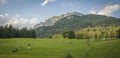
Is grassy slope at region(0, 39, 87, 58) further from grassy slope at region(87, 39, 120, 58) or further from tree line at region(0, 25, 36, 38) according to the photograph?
tree line at region(0, 25, 36, 38)

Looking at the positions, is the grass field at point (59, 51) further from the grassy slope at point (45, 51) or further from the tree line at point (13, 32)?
the tree line at point (13, 32)

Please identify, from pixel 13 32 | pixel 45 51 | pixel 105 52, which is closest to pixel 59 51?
pixel 45 51

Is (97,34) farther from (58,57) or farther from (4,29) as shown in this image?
(58,57)

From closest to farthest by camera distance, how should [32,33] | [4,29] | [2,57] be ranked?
1. [2,57]
2. [4,29]
3. [32,33]

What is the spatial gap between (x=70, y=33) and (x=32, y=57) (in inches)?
3857

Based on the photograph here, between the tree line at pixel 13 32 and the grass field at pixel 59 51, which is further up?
the tree line at pixel 13 32

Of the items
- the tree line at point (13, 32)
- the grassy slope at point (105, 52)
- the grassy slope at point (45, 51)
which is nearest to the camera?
the grassy slope at point (105, 52)

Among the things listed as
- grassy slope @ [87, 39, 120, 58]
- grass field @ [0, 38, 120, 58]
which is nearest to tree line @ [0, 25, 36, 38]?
grass field @ [0, 38, 120, 58]

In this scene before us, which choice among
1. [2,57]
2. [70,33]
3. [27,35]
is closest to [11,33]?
[27,35]

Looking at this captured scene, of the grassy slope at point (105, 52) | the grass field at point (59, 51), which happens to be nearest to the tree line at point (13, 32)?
the grass field at point (59, 51)

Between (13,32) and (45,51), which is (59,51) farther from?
(13,32)

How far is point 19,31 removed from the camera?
15512 cm

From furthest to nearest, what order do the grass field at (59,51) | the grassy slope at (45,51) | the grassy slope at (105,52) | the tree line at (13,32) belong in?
the tree line at (13,32), the grassy slope at (45,51), the grass field at (59,51), the grassy slope at (105,52)

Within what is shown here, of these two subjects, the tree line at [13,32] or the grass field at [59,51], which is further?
the tree line at [13,32]
